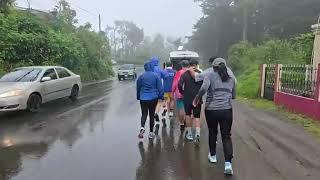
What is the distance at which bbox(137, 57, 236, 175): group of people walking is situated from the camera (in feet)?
22.0

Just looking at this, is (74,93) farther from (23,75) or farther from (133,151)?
(133,151)

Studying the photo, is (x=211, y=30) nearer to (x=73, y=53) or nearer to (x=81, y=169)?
(x=73, y=53)

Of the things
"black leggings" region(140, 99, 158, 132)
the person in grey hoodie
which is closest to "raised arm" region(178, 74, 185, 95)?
"black leggings" region(140, 99, 158, 132)

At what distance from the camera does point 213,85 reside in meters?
6.75

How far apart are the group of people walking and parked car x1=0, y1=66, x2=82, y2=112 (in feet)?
14.7

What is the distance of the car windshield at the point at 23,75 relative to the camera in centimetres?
1435

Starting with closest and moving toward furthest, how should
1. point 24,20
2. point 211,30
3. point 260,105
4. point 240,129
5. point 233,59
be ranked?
point 240,129, point 260,105, point 24,20, point 233,59, point 211,30

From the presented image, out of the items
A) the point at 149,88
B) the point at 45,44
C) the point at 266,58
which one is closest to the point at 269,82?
the point at 149,88

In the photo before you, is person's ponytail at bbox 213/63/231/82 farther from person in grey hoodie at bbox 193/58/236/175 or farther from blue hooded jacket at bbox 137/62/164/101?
blue hooded jacket at bbox 137/62/164/101

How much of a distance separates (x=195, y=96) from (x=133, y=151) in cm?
162

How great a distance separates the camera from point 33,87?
13.8 meters

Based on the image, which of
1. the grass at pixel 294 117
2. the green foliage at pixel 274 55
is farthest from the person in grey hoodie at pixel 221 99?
the green foliage at pixel 274 55

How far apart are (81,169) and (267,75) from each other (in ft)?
39.8

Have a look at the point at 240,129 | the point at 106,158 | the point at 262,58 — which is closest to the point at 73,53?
the point at 262,58
